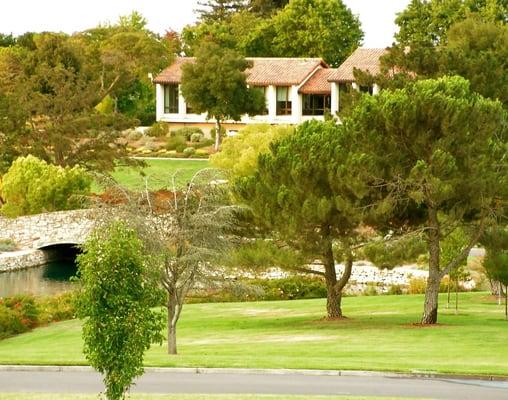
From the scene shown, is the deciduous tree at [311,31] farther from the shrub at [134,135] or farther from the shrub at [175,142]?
the shrub at [175,142]

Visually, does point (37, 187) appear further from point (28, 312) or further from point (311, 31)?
point (311, 31)

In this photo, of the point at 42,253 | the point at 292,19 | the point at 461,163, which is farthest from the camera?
the point at 292,19

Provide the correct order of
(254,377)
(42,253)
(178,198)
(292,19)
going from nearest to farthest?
(254,377) → (178,198) → (42,253) → (292,19)

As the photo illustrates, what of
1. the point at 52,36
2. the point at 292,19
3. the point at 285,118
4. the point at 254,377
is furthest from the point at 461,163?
the point at 292,19

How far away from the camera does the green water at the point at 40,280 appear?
192 feet

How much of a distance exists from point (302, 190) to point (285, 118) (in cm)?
7008

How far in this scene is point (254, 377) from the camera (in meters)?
28.5

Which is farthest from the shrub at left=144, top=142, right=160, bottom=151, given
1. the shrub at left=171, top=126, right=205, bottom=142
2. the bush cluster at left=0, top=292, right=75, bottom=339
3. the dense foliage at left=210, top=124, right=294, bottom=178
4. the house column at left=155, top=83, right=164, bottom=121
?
the bush cluster at left=0, top=292, right=75, bottom=339

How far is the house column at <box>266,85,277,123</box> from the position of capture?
111 m

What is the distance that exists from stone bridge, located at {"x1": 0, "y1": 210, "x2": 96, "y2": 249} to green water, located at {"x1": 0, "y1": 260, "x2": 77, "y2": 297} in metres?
1.20

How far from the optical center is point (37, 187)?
74.4 metres

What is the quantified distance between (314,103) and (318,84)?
7.44 feet

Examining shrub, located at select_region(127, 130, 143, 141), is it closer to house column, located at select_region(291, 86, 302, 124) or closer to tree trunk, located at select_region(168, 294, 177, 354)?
house column, located at select_region(291, 86, 302, 124)

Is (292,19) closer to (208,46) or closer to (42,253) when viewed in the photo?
(208,46)
